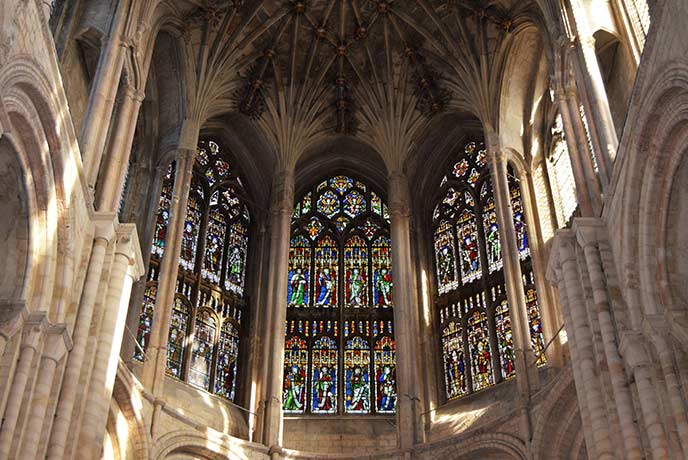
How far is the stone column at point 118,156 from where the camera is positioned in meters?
13.9

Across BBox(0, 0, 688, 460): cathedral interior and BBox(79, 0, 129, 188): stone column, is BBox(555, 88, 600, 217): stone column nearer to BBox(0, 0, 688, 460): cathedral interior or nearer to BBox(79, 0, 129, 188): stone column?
BBox(0, 0, 688, 460): cathedral interior

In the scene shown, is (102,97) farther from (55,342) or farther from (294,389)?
(294,389)

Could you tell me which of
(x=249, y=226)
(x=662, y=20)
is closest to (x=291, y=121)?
(x=249, y=226)

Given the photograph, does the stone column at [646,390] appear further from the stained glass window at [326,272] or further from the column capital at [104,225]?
the stained glass window at [326,272]

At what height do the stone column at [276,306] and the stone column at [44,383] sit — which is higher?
the stone column at [276,306]

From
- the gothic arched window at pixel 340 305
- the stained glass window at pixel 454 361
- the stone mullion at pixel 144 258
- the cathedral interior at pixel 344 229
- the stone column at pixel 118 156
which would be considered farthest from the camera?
the gothic arched window at pixel 340 305

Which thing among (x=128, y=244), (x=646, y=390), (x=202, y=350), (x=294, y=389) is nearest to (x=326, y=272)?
(x=294, y=389)

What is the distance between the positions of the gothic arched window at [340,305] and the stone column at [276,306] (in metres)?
1.23

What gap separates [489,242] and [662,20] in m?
9.25

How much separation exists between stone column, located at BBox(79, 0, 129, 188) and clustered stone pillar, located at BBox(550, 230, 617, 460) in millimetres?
7106

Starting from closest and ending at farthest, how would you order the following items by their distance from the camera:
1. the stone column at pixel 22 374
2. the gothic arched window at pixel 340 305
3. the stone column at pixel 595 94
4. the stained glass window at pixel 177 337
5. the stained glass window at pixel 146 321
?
the stone column at pixel 22 374 < the stone column at pixel 595 94 < the stained glass window at pixel 146 321 < the stained glass window at pixel 177 337 < the gothic arched window at pixel 340 305

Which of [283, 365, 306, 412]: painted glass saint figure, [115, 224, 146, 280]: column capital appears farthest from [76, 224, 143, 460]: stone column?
[283, 365, 306, 412]: painted glass saint figure

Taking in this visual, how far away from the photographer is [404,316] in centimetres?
1833

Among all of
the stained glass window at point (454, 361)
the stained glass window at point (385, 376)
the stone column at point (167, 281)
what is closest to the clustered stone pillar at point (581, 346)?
the stained glass window at point (454, 361)
